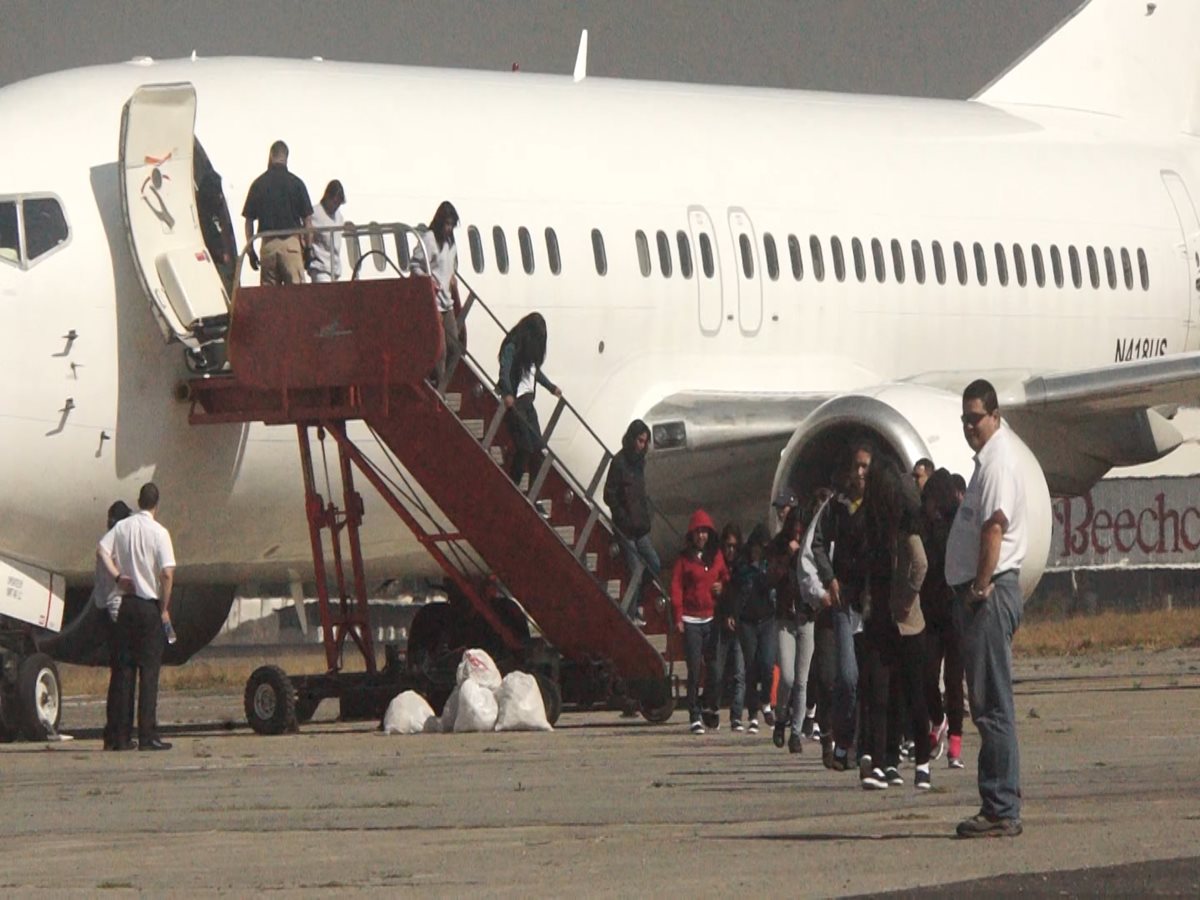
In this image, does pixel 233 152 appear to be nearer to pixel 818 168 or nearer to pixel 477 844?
pixel 818 168

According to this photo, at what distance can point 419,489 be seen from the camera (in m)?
20.2

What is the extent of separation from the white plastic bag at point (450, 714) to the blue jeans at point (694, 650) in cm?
165

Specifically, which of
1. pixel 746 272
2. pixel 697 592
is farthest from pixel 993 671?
pixel 746 272

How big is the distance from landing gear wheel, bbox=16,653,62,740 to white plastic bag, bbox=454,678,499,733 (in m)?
2.73

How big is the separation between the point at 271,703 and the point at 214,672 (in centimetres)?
1611

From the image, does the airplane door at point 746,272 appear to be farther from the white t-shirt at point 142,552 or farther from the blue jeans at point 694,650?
the white t-shirt at point 142,552

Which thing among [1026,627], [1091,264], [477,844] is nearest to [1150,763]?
[477,844]

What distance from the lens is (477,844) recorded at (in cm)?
1120

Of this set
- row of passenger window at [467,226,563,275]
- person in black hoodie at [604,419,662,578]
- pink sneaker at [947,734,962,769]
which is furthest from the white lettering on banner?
pink sneaker at [947,734,962,769]

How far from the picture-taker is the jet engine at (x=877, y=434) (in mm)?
20000

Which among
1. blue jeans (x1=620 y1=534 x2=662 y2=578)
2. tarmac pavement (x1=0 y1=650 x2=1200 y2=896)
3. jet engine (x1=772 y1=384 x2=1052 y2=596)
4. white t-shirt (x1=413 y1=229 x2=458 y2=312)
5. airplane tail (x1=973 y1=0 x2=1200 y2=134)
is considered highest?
airplane tail (x1=973 y1=0 x2=1200 y2=134)

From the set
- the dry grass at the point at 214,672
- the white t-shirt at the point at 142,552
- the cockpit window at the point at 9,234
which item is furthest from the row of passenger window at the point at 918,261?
the dry grass at the point at 214,672

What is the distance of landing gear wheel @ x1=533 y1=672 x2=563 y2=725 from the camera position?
62.8 ft

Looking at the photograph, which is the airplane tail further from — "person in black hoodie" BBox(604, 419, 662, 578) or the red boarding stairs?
the red boarding stairs
